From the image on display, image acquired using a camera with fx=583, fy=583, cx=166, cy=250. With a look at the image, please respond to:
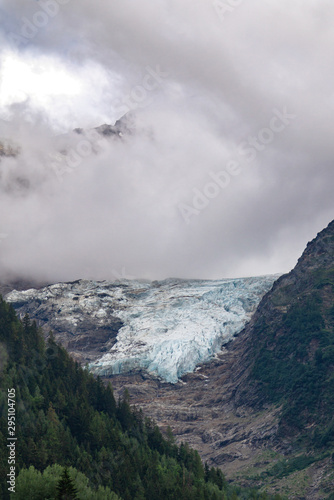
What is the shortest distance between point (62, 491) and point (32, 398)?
10558 cm

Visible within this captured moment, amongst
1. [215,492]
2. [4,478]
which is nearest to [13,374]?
[4,478]

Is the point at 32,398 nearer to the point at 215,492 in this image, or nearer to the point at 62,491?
the point at 215,492

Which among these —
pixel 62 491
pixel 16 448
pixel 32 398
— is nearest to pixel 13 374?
pixel 32 398

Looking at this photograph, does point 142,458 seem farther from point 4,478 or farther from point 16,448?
point 4,478

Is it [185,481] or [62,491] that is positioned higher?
[62,491]

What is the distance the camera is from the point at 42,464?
5955 inches

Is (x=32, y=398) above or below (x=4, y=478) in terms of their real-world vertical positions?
above

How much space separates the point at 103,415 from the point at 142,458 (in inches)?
921

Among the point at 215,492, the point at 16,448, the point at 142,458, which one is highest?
the point at 16,448

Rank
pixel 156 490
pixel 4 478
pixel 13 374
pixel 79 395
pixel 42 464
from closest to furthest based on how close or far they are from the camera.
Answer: pixel 4 478
pixel 42 464
pixel 156 490
pixel 13 374
pixel 79 395

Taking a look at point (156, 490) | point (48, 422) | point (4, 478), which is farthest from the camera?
point (48, 422)

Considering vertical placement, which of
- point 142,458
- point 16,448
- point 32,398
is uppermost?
point 32,398

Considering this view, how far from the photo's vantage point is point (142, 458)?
585ft

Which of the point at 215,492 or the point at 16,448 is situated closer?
the point at 16,448
